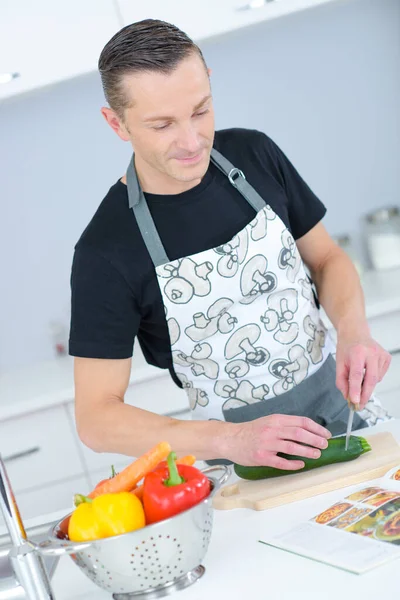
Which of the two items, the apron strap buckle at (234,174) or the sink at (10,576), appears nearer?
the sink at (10,576)

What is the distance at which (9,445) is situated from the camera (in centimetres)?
250

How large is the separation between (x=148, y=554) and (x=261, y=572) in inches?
6.1

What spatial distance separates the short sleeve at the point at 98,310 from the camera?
1549 millimetres

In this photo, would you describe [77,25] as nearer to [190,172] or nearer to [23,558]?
[190,172]

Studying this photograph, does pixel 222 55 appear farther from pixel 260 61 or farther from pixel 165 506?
pixel 165 506

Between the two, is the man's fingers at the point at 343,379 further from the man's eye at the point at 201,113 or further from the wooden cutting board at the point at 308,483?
the man's eye at the point at 201,113

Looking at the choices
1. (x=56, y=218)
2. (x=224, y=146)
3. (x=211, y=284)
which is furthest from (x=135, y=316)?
(x=56, y=218)

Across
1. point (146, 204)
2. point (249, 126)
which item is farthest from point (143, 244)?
point (249, 126)

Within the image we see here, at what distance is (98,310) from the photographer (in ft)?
5.09

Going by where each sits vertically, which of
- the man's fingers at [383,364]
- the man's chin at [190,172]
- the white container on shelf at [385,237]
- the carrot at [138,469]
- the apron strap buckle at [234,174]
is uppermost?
the man's chin at [190,172]

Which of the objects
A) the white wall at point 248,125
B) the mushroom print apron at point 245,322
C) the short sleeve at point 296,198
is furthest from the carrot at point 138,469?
the white wall at point 248,125

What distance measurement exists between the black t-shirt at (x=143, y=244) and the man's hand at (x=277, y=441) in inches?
13.3

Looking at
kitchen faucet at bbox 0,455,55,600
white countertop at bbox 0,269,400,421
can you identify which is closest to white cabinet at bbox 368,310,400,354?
white countertop at bbox 0,269,400,421

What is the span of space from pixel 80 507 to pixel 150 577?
0.13 meters
